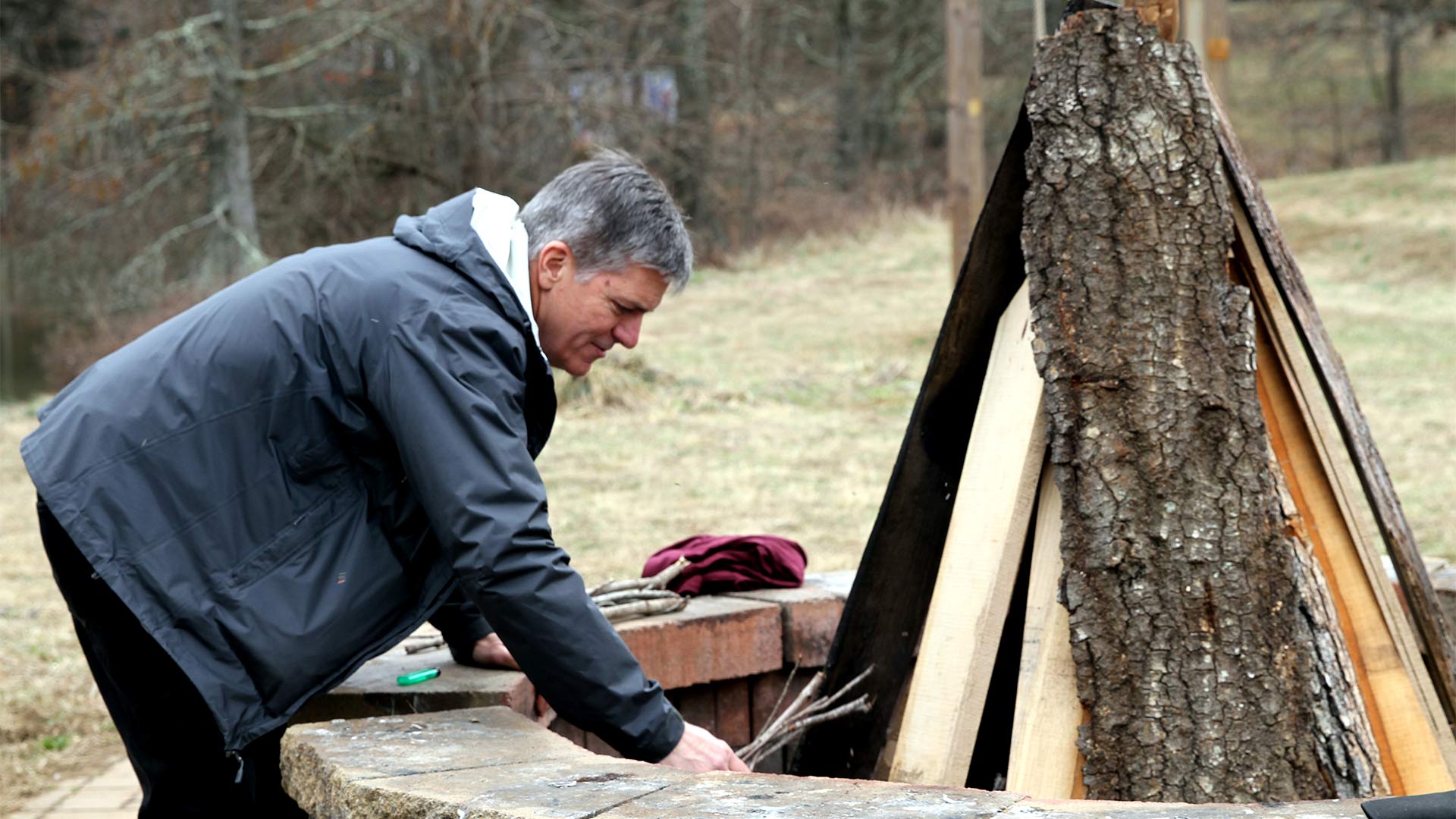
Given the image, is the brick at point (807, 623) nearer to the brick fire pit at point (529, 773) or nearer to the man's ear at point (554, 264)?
the brick fire pit at point (529, 773)

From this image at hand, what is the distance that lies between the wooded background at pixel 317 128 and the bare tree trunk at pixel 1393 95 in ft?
30.1

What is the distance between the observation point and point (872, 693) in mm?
2896

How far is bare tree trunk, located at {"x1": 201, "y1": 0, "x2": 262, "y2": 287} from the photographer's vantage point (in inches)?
598

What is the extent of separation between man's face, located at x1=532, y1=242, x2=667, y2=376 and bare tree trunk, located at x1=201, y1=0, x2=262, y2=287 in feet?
44.1

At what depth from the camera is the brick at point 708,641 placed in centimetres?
312

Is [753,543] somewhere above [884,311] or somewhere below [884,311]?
above

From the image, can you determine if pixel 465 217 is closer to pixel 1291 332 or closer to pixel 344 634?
pixel 344 634

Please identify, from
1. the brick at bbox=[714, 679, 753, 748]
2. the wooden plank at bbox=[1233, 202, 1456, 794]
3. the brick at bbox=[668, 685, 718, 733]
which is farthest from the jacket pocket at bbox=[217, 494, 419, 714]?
the wooden plank at bbox=[1233, 202, 1456, 794]

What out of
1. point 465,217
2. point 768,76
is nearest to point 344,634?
point 465,217

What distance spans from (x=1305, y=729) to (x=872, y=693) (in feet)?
2.78

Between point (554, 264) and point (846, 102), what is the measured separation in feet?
76.9

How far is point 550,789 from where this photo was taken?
1.84 meters

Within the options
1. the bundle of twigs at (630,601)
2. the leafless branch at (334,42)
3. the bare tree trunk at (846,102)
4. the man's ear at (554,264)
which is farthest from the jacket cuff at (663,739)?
the bare tree trunk at (846,102)

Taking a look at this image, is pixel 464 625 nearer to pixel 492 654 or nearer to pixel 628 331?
pixel 492 654
